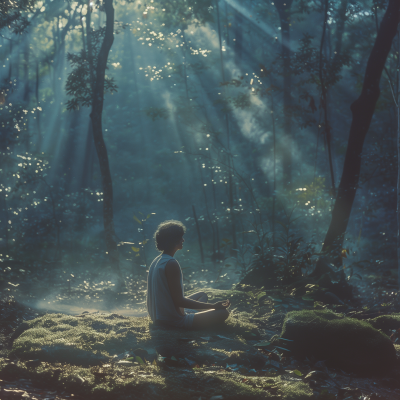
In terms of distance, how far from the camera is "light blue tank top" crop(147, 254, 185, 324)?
4.07 meters

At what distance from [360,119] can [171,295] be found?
19.9ft

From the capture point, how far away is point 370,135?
886 inches

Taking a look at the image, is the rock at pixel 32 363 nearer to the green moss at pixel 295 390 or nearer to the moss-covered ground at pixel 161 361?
the moss-covered ground at pixel 161 361

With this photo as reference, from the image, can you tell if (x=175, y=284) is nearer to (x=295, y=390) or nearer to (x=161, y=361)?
(x=161, y=361)

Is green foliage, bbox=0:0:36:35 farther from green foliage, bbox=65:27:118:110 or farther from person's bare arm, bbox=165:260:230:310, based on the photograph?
person's bare arm, bbox=165:260:230:310

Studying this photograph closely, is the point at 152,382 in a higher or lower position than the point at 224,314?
lower

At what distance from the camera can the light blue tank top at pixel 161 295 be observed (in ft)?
13.4

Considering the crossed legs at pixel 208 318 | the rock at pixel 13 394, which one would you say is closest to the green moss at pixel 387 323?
the crossed legs at pixel 208 318

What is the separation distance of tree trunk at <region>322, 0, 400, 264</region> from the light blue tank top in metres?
4.60

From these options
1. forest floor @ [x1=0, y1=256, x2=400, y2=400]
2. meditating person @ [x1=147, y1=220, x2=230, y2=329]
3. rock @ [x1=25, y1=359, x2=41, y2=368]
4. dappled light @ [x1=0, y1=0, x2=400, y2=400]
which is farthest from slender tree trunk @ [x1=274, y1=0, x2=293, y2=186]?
rock @ [x1=25, y1=359, x2=41, y2=368]

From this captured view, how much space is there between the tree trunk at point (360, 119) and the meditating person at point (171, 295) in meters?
4.33

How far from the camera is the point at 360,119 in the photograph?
26.4 feet

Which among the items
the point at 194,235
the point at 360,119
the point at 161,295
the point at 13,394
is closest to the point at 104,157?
the point at 360,119

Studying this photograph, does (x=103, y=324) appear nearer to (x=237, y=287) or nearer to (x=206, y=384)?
(x=206, y=384)
